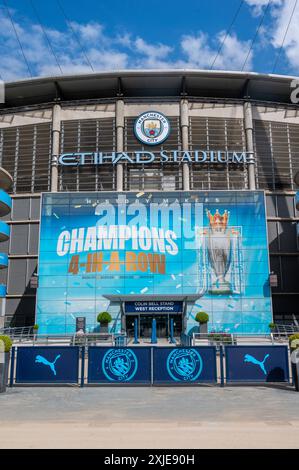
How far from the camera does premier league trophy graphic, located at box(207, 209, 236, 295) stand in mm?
40406

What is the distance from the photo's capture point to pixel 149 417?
33.4 feet

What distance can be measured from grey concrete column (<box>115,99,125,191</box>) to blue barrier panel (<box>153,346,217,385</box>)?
34.0 meters

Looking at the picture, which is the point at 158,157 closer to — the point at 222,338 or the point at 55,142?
the point at 55,142

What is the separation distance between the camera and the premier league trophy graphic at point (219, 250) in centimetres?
4041

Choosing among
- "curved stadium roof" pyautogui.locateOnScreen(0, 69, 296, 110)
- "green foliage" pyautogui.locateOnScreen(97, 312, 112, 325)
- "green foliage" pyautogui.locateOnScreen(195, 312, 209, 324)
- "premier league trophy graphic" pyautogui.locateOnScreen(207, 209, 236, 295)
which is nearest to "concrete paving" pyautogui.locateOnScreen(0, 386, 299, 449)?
"green foliage" pyautogui.locateOnScreen(195, 312, 209, 324)

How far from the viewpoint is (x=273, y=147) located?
4962 centimetres

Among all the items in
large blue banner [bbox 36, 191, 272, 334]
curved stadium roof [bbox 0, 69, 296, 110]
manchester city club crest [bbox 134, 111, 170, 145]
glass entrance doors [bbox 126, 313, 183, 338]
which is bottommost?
glass entrance doors [bbox 126, 313, 183, 338]

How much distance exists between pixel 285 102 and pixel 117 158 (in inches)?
865

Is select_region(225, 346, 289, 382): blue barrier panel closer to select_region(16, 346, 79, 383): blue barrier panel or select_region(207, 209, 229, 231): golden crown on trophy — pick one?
select_region(16, 346, 79, 383): blue barrier panel

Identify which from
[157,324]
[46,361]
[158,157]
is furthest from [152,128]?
[46,361]

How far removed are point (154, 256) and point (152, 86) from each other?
2190 cm

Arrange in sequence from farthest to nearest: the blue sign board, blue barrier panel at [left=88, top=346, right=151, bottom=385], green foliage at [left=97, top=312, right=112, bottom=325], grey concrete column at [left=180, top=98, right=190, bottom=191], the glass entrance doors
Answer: grey concrete column at [left=180, top=98, right=190, bottom=191], the glass entrance doors, the blue sign board, green foliage at [left=97, top=312, right=112, bottom=325], blue barrier panel at [left=88, top=346, right=151, bottom=385]

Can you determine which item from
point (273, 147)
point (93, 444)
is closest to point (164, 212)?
point (273, 147)
